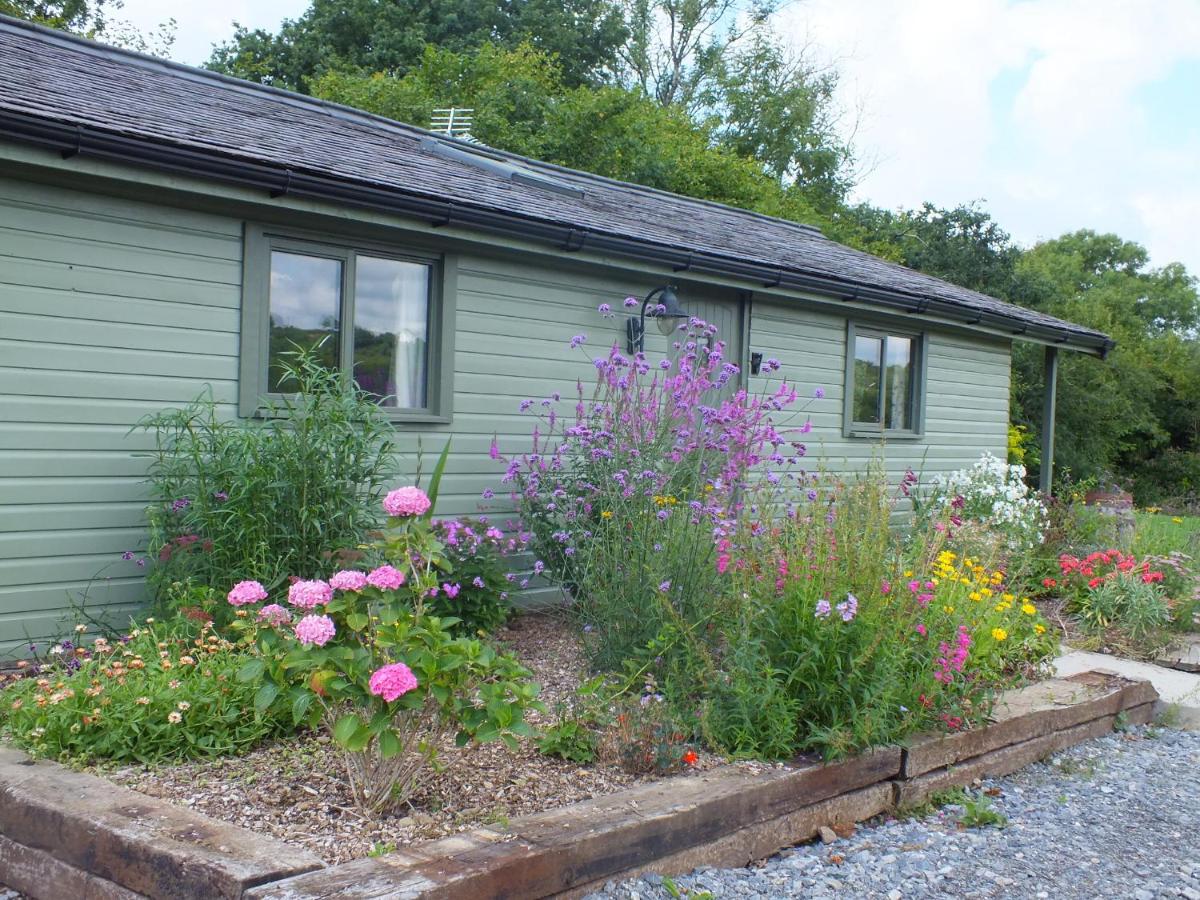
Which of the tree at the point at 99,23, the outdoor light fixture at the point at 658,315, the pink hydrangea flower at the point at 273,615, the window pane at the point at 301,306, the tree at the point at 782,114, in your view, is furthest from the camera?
the tree at the point at 782,114

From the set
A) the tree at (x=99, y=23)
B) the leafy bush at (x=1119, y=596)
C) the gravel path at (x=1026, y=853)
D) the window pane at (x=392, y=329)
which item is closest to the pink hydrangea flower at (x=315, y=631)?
the gravel path at (x=1026, y=853)

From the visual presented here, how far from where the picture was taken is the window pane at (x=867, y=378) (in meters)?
10.5

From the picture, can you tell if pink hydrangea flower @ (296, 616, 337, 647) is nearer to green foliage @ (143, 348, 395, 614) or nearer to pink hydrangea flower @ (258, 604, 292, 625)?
pink hydrangea flower @ (258, 604, 292, 625)

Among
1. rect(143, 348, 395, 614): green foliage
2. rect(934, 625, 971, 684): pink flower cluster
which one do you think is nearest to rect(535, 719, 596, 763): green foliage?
rect(934, 625, 971, 684): pink flower cluster

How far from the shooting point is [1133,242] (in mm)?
47750

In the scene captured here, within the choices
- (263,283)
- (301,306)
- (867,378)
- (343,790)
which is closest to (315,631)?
(343,790)

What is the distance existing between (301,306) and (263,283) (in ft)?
0.97

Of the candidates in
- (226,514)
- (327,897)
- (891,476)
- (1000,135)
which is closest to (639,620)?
(226,514)

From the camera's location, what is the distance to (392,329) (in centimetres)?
678

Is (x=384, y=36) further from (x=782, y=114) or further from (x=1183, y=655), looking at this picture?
(x=1183, y=655)

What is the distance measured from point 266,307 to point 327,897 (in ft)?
13.9

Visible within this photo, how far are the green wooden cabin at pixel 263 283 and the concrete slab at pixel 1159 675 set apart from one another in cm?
175

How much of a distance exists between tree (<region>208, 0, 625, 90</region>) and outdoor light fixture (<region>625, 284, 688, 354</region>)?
59.5ft

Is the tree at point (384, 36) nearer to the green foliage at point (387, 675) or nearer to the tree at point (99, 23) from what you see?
the tree at point (99, 23)
